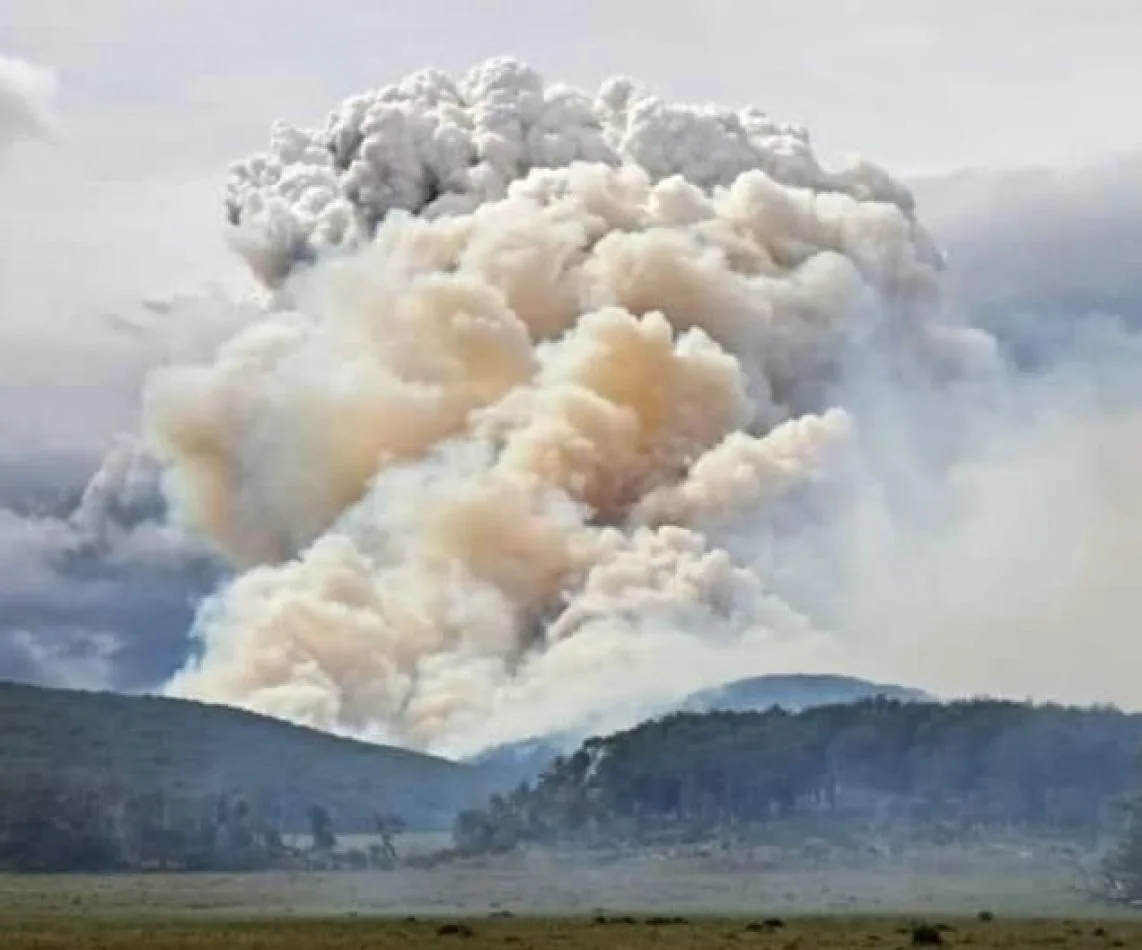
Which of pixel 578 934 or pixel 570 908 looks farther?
pixel 570 908

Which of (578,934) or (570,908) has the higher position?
(570,908)

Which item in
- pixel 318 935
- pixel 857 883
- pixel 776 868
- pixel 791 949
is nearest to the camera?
pixel 791 949

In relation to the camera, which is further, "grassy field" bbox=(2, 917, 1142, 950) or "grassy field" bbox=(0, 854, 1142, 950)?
"grassy field" bbox=(0, 854, 1142, 950)

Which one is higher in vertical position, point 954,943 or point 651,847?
point 651,847

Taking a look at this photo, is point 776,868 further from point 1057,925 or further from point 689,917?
point 1057,925

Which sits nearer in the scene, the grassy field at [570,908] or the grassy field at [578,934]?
the grassy field at [578,934]

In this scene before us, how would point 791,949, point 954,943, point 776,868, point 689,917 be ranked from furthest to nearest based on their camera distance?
point 776,868 < point 689,917 < point 954,943 < point 791,949

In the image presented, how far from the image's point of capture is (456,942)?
270 feet

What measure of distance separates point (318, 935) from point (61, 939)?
10.8m

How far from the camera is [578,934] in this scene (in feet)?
290

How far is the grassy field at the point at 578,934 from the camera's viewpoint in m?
80.9

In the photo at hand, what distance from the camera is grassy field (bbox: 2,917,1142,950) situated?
265 ft

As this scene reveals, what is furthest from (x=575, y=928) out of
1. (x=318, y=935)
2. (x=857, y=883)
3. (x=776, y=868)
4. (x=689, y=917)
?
(x=776, y=868)

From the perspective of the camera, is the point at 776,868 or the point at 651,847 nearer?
the point at 776,868
